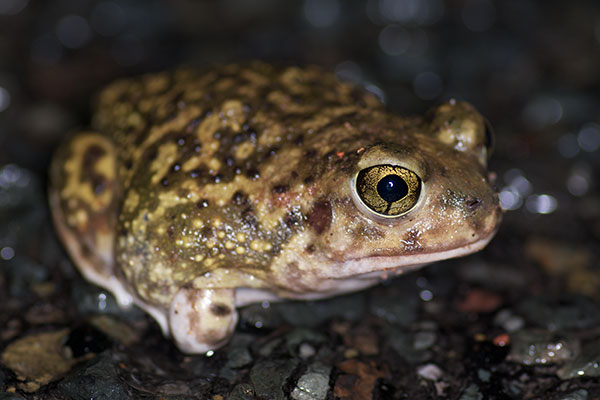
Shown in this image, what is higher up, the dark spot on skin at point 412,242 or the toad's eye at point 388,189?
the toad's eye at point 388,189

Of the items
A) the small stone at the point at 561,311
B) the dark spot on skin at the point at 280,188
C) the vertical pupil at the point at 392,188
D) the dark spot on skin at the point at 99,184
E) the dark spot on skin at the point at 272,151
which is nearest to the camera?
the vertical pupil at the point at 392,188

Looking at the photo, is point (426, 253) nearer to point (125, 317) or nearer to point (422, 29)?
point (125, 317)

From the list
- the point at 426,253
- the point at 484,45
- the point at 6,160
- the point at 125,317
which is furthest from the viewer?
the point at 484,45

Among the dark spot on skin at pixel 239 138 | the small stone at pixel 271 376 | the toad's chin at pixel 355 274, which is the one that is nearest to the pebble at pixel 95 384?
the small stone at pixel 271 376

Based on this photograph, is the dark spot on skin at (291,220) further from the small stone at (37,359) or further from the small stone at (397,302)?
the small stone at (37,359)

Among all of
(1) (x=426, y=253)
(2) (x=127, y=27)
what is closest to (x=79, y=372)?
(1) (x=426, y=253)

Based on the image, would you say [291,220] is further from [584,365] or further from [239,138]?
[584,365]
